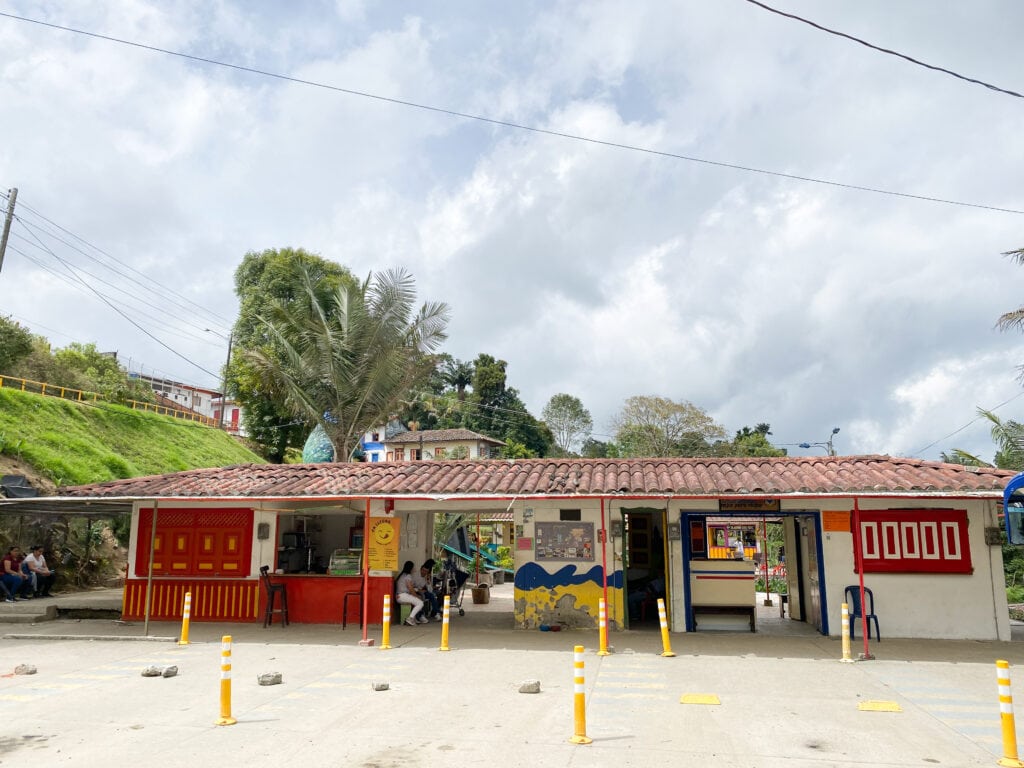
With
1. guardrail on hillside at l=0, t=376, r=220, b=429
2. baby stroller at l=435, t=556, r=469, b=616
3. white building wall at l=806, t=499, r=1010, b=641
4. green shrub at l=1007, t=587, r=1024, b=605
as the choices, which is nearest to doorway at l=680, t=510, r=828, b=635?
white building wall at l=806, t=499, r=1010, b=641

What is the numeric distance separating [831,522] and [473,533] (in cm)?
2122

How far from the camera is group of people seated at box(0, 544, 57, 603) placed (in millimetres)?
17562

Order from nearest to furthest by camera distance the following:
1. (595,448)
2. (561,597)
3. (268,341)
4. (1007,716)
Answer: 1. (1007,716)
2. (561,597)
3. (268,341)
4. (595,448)

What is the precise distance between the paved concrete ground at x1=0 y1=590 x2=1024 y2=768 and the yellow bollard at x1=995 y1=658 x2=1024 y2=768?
0.83 ft

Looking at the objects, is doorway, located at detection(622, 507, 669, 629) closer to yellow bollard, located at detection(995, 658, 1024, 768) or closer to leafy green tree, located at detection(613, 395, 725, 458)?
yellow bollard, located at detection(995, 658, 1024, 768)

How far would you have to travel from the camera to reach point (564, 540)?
14.5 m

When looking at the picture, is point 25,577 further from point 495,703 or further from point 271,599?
point 495,703

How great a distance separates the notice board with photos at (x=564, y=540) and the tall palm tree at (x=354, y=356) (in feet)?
Answer: 27.2

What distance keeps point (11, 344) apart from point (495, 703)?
30396 mm

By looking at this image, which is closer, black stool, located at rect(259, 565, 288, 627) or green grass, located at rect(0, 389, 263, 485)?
black stool, located at rect(259, 565, 288, 627)

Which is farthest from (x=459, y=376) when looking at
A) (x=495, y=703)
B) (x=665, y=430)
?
(x=495, y=703)

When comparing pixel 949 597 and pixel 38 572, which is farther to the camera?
pixel 38 572

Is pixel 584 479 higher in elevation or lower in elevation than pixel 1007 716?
higher

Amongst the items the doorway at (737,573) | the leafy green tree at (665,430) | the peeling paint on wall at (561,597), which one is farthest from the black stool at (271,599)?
the leafy green tree at (665,430)
